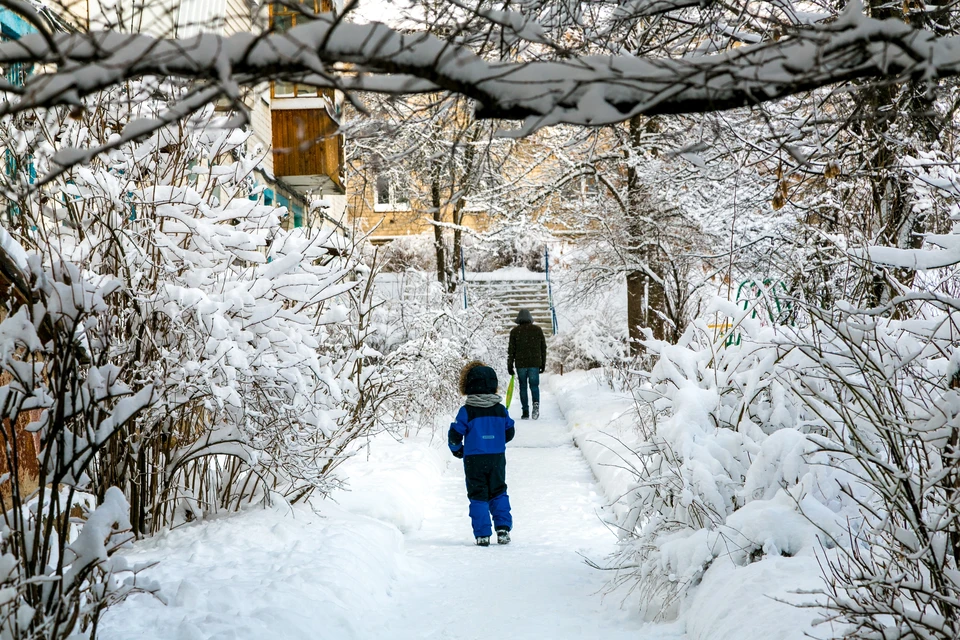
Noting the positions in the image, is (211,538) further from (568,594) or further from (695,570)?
(695,570)

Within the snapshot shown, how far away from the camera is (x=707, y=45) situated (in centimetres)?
412

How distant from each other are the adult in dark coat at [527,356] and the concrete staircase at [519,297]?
308 inches

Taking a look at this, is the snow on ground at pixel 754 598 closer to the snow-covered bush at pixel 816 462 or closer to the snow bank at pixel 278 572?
the snow-covered bush at pixel 816 462

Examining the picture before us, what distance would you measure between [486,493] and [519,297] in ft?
61.1

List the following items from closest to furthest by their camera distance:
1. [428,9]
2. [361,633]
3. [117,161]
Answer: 1. [428,9]
2. [361,633]
3. [117,161]

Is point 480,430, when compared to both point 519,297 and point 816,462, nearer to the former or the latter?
point 816,462

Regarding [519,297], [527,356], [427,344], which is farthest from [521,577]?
[519,297]

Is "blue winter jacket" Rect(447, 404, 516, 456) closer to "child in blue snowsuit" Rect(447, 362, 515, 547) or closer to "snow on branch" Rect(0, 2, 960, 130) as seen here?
"child in blue snowsuit" Rect(447, 362, 515, 547)

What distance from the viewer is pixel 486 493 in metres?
7.62

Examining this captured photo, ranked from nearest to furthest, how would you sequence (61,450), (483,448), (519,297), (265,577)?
(61,450) → (265,577) → (483,448) → (519,297)

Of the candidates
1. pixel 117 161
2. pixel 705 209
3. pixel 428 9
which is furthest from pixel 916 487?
pixel 705 209

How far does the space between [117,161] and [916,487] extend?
14.8ft

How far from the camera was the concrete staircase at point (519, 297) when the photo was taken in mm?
25266

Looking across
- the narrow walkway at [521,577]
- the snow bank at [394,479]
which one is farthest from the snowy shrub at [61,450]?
the snow bank at [394,479]
